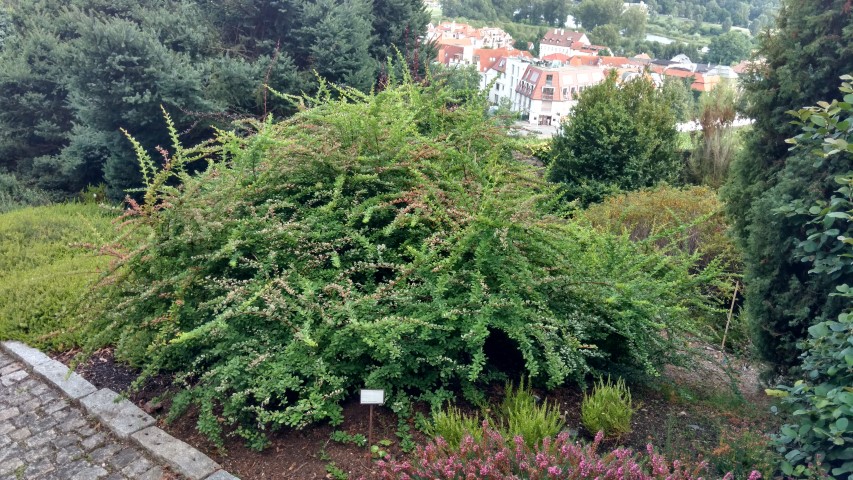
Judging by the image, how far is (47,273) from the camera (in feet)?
16.0

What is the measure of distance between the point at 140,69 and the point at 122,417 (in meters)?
5.69

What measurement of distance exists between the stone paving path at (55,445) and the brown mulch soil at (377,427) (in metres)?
0.23

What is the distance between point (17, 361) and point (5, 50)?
7710mm

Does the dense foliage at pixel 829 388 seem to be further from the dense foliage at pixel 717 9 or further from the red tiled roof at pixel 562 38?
the dense foliage at pixel 717 9

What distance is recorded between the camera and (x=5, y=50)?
30.8ft

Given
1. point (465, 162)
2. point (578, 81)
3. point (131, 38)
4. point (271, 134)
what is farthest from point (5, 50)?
point (578, 81)

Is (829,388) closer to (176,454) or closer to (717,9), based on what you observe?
(176,454)

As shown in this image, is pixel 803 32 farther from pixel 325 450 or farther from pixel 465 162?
pixel 325 450

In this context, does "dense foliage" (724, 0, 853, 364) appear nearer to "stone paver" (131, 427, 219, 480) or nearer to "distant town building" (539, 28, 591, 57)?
"stone paver" (131, 427, 219, 480)

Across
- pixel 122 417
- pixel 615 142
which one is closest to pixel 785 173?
pixel 122 417

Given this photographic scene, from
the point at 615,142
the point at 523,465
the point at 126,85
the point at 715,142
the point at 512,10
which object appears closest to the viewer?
the point at 523,465

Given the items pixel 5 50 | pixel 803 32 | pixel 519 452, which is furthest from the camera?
pixel 5 50

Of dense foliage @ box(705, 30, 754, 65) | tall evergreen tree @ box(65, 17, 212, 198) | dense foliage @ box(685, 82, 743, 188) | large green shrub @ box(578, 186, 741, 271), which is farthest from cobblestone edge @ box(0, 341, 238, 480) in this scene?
dense foliage @ box(705, 30, 754, 65)

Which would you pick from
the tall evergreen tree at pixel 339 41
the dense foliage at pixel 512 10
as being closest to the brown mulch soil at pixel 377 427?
the tall evergreen tree at pixel 339 41
